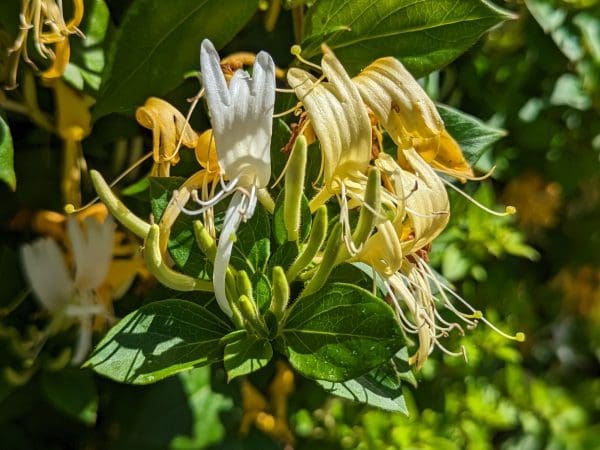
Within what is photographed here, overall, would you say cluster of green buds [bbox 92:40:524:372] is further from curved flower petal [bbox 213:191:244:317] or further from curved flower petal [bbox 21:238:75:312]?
curved flower petal [bbox 21:238:75:312]

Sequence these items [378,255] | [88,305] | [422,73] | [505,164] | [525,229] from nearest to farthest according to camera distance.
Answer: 1. [378,255]
2. [422,73]
3. [88,305]
4. [505,164]
5. [525,229]

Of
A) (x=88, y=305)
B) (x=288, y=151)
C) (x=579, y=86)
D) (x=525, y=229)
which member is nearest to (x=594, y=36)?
(x=579, y=86)

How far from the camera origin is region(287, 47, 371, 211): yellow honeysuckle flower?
520 millimetres

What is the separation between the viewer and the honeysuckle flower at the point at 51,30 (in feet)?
2.09

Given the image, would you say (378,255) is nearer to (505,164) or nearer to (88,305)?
(88,305)

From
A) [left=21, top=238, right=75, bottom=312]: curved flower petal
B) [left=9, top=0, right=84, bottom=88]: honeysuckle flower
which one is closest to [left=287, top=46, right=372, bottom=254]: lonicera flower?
[left=9, top=0, right=84, bottom=88]: honeysuckle flower

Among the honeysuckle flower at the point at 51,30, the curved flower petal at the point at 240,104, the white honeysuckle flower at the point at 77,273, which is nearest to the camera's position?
the curved flower petal at the point at 240,104

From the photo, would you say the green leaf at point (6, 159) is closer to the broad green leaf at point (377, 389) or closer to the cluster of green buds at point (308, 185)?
the cluster of green buds at point (308, 185)

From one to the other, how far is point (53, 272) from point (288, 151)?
1.01ft

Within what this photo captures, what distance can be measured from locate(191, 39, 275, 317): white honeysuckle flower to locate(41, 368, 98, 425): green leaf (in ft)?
1.17

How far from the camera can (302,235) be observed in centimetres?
59

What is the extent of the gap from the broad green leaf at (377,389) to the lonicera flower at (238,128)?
0.11m

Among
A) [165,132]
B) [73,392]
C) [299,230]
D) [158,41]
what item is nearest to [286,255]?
[299,230]

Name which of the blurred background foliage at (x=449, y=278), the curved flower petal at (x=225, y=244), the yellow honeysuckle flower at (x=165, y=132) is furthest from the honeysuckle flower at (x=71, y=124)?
the curved flower petal at (x=225, y=244)
